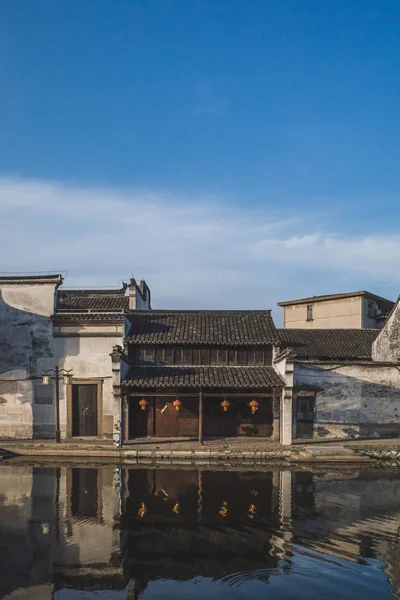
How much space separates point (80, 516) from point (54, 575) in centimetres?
432

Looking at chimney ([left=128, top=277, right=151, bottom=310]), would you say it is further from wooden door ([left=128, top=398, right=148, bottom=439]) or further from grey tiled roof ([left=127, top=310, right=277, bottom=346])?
wooden door ([left=128, top=398, right=148, bottom=439])

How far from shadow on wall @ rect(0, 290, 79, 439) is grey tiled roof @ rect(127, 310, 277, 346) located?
3.96 m

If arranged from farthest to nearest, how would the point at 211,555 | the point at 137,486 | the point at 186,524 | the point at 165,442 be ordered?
the point at 165,442 → the point at 137,486 → the point at 186,524 → the point at 211,555

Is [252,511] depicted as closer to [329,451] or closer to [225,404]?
[329,451]

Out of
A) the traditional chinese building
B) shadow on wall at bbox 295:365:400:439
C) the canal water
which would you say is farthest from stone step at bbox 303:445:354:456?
shadow on wall at bbox 295:365:400:439

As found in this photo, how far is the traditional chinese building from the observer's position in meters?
27.3

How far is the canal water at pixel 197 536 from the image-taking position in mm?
11422

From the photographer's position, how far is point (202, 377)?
27891mm

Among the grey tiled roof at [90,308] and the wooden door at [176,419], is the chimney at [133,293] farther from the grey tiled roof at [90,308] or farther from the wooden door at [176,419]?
the wooden door at [176,419]

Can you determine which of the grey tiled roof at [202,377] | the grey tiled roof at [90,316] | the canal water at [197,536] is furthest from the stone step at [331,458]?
the grey tiled roof at [90,316]

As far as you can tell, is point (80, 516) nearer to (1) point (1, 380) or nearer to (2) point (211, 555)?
(2) point (211, 555)

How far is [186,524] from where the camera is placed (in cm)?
1527

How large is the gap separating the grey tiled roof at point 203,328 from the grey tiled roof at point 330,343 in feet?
10.8

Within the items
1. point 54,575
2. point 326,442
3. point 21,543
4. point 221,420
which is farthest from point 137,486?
point 326,442
